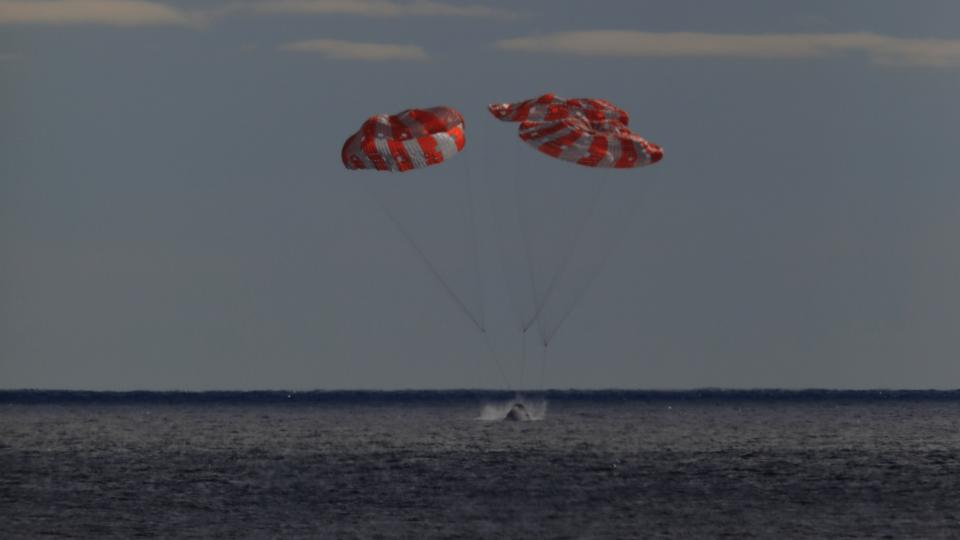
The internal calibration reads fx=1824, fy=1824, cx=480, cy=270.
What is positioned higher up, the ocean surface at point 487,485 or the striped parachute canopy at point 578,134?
the striped parachute canopy at point 578,134

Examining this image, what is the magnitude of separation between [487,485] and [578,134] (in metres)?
13.5

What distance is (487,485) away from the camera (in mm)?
59156

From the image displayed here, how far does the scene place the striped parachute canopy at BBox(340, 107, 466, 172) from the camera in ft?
169

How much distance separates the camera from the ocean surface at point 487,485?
157ft

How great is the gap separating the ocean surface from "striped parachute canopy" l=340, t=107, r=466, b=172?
32.3 ft

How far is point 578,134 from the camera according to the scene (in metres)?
51.5

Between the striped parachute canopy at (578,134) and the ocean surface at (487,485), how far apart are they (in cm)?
997

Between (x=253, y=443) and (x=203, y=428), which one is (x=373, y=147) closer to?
(x=253, y=443)

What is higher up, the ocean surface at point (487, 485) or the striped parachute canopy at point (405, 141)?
the striped parachute canopy at point (405, 141)

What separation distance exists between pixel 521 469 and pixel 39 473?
17.9 m

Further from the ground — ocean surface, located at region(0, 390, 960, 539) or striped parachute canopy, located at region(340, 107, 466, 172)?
striped parachute canopy, located at region(340, 107, 466, 172)

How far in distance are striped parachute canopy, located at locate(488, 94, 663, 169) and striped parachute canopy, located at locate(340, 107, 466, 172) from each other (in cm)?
181

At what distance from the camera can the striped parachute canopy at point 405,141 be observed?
169 feet

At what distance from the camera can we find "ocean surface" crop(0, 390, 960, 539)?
157 feet
